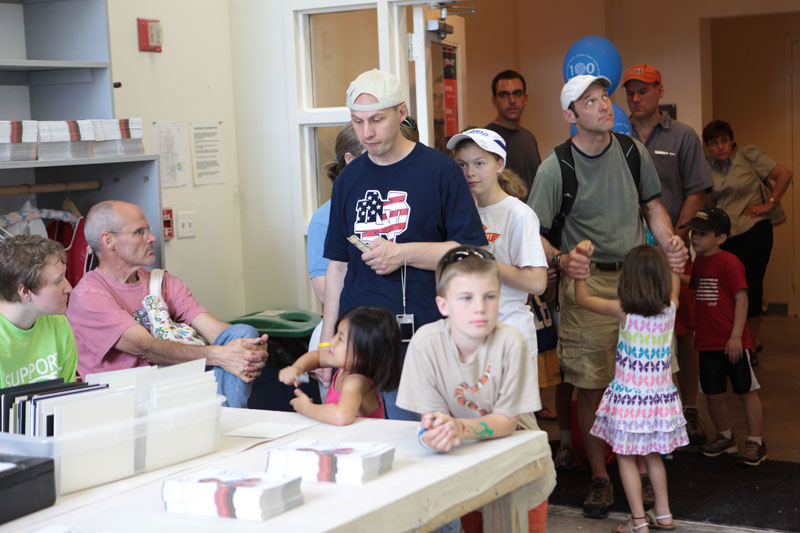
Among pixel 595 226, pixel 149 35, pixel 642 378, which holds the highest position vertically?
pixel 149 35

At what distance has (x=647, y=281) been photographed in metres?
3.35

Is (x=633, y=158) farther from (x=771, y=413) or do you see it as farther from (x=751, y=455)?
(x=771, y=413)

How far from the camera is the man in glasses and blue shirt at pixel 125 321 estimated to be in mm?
3262

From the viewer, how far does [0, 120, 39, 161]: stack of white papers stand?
3.18 m

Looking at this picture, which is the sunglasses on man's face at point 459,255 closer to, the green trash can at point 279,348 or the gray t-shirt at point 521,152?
the green trash can at point 279,348

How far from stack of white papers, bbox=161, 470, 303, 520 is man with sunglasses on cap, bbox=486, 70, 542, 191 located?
3.77m

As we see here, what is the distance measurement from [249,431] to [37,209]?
1.65 metres

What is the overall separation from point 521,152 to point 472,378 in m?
3.34

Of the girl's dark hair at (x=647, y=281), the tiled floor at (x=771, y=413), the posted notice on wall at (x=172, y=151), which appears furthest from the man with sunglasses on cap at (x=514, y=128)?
the girl's dark hair at (x=647, y=281)

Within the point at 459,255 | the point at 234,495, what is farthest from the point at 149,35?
the point at 234,495

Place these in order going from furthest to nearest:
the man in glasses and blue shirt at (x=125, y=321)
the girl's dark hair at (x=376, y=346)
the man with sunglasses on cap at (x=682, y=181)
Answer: the man with sunglasses on cap at (x=682, y=181) → the man in glasses and blue shirt at (x=125, y=321) → the girl's dark hair at (x=376, y=346)

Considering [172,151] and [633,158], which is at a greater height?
[172,151]

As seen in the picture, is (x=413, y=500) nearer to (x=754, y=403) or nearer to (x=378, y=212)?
(x=378, y=212)

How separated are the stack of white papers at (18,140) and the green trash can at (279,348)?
1.40 metres
